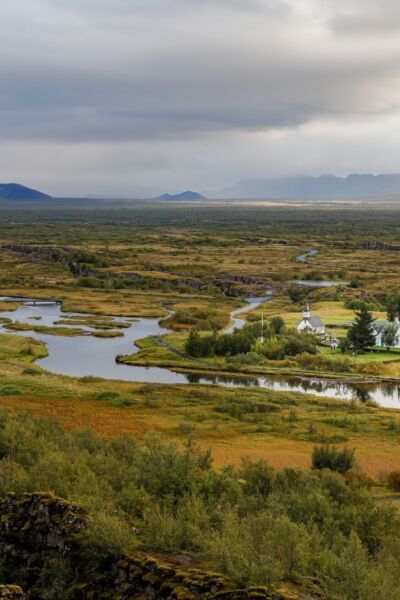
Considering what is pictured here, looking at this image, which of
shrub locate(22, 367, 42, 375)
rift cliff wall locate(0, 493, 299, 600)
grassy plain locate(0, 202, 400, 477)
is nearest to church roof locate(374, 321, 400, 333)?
grassy plain locate(0, 202, 400, 477)

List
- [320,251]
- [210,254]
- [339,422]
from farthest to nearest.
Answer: [320,251]
[210,254]
[339,422]

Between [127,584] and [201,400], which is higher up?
[127,584]

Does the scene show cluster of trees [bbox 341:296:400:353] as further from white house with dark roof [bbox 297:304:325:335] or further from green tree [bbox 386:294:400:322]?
green tree [bbox 386:294:400:322]

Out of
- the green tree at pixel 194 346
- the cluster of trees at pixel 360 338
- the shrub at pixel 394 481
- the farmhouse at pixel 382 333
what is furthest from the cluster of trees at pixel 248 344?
the shrub at pixel 394 481

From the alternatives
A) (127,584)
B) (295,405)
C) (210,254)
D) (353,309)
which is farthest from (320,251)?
(127,584)

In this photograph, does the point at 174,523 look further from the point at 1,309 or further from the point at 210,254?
the point at 210,254

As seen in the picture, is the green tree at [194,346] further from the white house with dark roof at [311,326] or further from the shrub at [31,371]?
the shrub at [31,371]

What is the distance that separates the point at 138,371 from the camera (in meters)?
60.0

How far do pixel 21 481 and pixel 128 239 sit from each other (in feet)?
587

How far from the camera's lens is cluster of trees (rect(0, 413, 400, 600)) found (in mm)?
13609

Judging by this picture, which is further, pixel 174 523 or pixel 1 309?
pixel 1 309

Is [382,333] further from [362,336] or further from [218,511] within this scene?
[218,511]

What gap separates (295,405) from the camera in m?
46.7

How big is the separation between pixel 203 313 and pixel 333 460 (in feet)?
185
